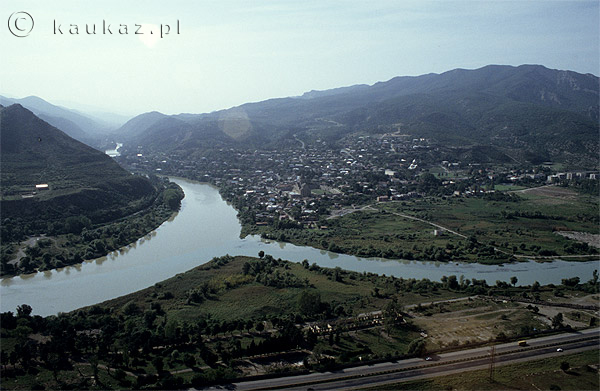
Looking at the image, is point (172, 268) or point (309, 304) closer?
point (309, 304)

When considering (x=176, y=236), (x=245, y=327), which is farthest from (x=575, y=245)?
(x=176, y=236)

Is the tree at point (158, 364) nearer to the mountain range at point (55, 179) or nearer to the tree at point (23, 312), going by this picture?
the tree at point (23, 312)

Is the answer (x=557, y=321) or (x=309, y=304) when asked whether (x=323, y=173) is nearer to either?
(x=309, y=304)

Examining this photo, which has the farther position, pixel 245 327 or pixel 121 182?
pixel 121 182

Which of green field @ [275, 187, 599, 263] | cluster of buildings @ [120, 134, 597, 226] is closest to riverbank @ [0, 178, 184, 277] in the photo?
cluster of buildings @ [120, 134, 597, 226]

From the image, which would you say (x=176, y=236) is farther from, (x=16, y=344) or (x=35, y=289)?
(x=16, y=344)

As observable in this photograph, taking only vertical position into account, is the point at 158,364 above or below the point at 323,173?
below

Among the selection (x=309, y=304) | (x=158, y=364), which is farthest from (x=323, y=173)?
(x=158, y=364)

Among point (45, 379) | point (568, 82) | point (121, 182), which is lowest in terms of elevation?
point (45, 379)
